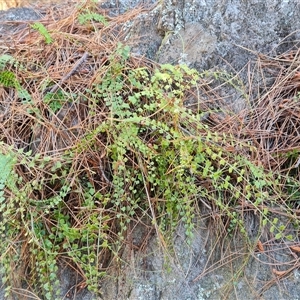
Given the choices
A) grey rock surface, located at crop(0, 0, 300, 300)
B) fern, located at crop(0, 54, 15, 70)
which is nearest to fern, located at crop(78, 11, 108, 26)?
grey rock surface, located at crop(0, 0, 300, 300)

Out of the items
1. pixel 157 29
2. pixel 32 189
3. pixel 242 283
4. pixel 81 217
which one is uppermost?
pixel 157 29

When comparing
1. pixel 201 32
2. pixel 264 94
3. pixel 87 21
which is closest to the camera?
pixel 264 94

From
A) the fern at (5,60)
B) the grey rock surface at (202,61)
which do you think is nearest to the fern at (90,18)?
the grey rock surface at (202,61)

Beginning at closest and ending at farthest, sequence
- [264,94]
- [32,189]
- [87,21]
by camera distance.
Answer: [32,189] → [264,94] → [87,21]

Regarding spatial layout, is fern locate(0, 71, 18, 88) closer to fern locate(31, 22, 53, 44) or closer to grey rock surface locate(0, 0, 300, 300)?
fern locate(31, 22, 53, 44)

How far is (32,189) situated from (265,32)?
1.57 m

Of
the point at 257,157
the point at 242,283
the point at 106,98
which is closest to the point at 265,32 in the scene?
the point at 257,157

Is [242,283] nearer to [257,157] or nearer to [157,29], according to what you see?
[257,157]

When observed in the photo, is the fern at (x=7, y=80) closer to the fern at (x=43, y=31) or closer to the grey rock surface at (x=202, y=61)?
the fern at (x=43, y=31)

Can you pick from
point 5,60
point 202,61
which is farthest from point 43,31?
point 202,61

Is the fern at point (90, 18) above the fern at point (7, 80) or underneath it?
above

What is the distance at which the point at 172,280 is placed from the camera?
221cm

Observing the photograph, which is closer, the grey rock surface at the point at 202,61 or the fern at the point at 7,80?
the grey rock surface at the point at 202,61

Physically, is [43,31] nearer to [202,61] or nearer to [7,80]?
[7,80]
